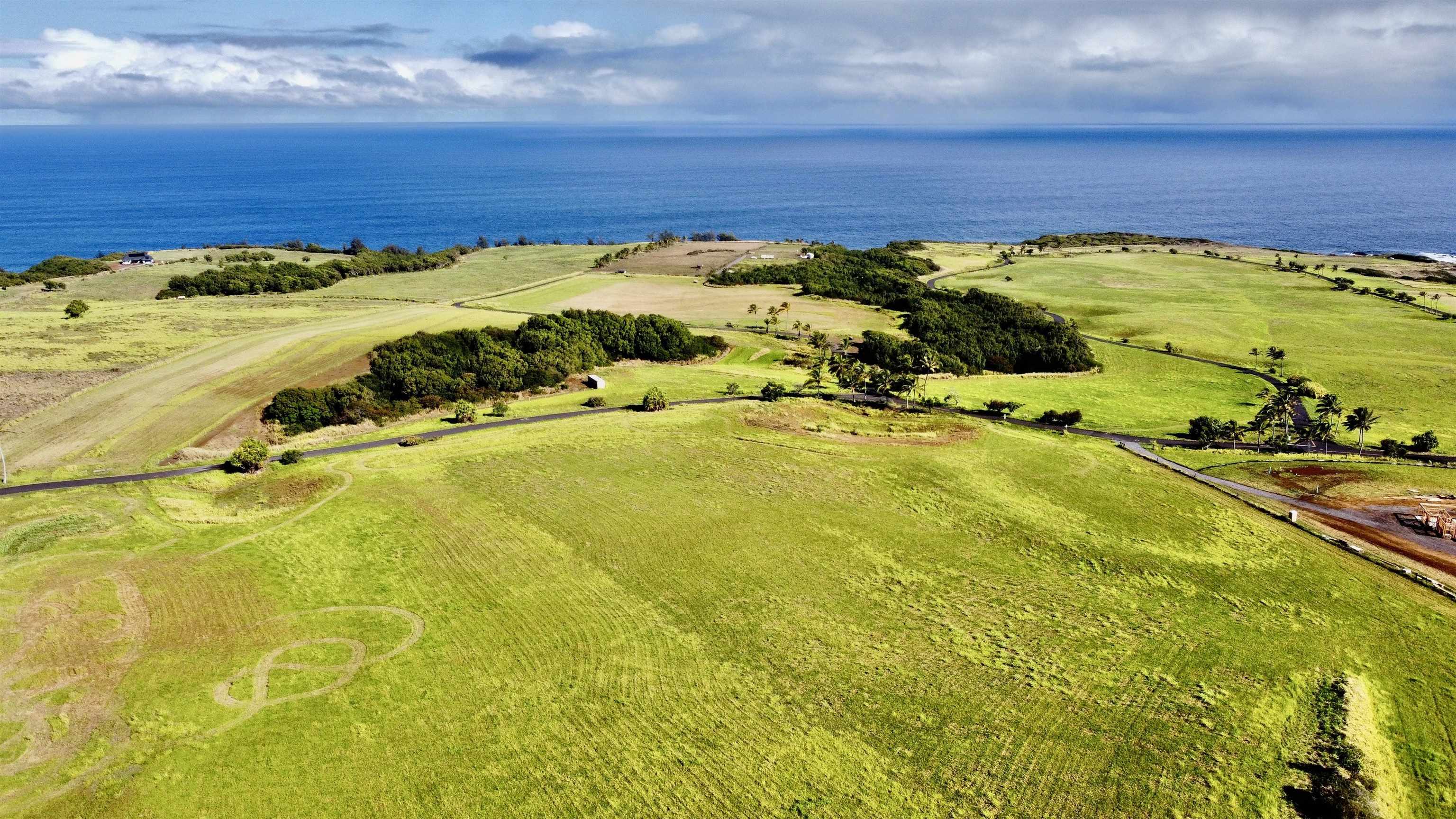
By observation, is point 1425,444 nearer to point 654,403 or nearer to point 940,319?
point 940,319

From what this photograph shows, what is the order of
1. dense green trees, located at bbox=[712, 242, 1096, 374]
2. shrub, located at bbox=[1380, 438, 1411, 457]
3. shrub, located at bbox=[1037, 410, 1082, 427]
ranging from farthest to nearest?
dense green trees, located at bbox=[712, 242, 1096, 374], shrub, located at bbox=[1037, 410, 1082, 427], shrub, located at bbox=[1380, 438, 1411, 457]

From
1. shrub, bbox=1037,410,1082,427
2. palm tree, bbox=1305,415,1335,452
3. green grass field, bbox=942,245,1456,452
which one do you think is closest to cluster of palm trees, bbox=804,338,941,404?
shrub, bbox=1037,410,1082,427

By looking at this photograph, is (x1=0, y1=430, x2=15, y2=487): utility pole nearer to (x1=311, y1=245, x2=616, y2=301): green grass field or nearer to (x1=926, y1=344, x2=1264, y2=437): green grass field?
(x1=311, y1=245, x2=616, y2=301): green grass field

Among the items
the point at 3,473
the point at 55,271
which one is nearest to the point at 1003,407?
the point at 3,473

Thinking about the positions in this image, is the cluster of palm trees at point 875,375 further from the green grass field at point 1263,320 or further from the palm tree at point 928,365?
the green grass field at point 1263,320

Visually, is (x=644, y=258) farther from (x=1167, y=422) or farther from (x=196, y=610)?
(x=196, y=610)
